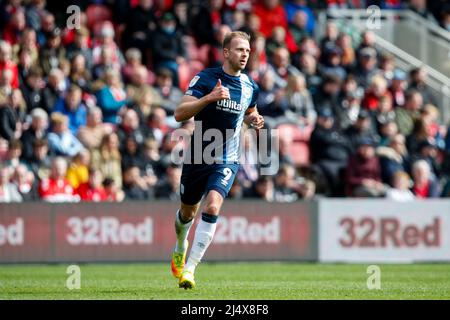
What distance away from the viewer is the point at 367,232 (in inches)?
766

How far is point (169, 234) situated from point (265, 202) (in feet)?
5.58

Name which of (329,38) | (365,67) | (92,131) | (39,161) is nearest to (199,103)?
(39,161)

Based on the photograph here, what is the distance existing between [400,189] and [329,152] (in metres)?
1.55

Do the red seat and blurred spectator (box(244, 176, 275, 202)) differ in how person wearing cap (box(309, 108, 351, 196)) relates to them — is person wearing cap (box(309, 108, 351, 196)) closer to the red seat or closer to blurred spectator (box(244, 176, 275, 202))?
blurred spectator (box(244, 176, 275, 202))

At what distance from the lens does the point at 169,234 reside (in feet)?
62.2

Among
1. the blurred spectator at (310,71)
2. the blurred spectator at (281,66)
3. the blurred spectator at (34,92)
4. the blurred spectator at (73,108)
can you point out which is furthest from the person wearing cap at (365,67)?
the blurred spectator at (34,92)

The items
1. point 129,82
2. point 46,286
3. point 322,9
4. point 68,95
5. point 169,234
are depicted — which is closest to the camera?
point 46,286

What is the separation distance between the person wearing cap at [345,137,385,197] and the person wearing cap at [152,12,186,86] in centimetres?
392

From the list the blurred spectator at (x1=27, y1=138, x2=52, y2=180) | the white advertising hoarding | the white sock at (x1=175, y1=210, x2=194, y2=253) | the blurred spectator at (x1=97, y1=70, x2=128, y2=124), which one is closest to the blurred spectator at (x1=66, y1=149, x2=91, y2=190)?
the blurred spectator at (x1=27, y1=138, x2=52, y2=180)

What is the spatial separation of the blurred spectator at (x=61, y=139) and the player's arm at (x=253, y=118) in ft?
22.4

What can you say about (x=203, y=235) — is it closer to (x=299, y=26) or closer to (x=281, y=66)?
(x=281, y=66)

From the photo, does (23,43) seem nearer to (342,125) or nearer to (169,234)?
(169,234)

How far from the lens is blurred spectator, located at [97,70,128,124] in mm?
20906
